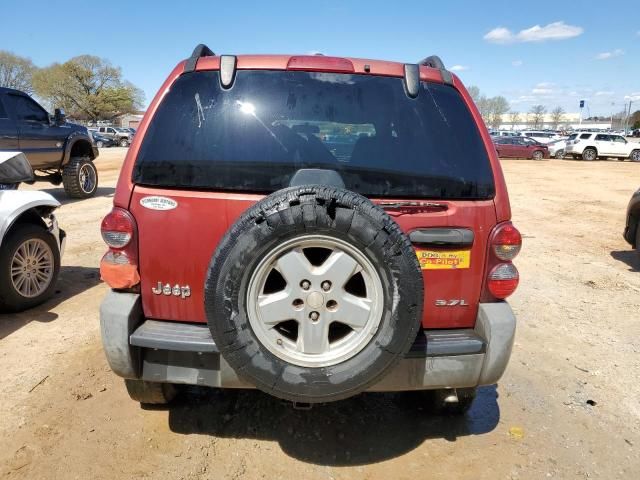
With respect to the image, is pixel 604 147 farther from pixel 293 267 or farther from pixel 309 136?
pixel 293 267

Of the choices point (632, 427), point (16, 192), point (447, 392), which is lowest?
point (632, 427)

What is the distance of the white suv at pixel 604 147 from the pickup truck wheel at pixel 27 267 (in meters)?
32.5

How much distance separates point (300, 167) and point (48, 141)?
10004 millimetres

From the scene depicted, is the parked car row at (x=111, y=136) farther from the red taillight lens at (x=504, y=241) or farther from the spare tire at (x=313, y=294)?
the red taillight lens at (x=504, y=241)

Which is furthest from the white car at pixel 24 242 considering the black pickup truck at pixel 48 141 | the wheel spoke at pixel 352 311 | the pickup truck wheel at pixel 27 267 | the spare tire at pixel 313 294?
the black pickup truck at pixel 48 141

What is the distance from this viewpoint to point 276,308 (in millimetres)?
2004

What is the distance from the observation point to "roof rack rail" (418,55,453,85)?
2.52 metres

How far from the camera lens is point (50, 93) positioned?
7181 centimetres

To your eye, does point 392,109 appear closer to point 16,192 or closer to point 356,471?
point 356,471

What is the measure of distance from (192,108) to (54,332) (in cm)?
267

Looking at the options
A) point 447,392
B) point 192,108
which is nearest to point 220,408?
point 447,392

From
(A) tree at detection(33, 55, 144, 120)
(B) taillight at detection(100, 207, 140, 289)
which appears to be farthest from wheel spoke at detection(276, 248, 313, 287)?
(A) tree at detection(33, 55, 144, 120)

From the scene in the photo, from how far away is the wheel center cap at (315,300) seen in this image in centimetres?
200

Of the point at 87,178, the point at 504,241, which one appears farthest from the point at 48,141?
the point at 504,241
